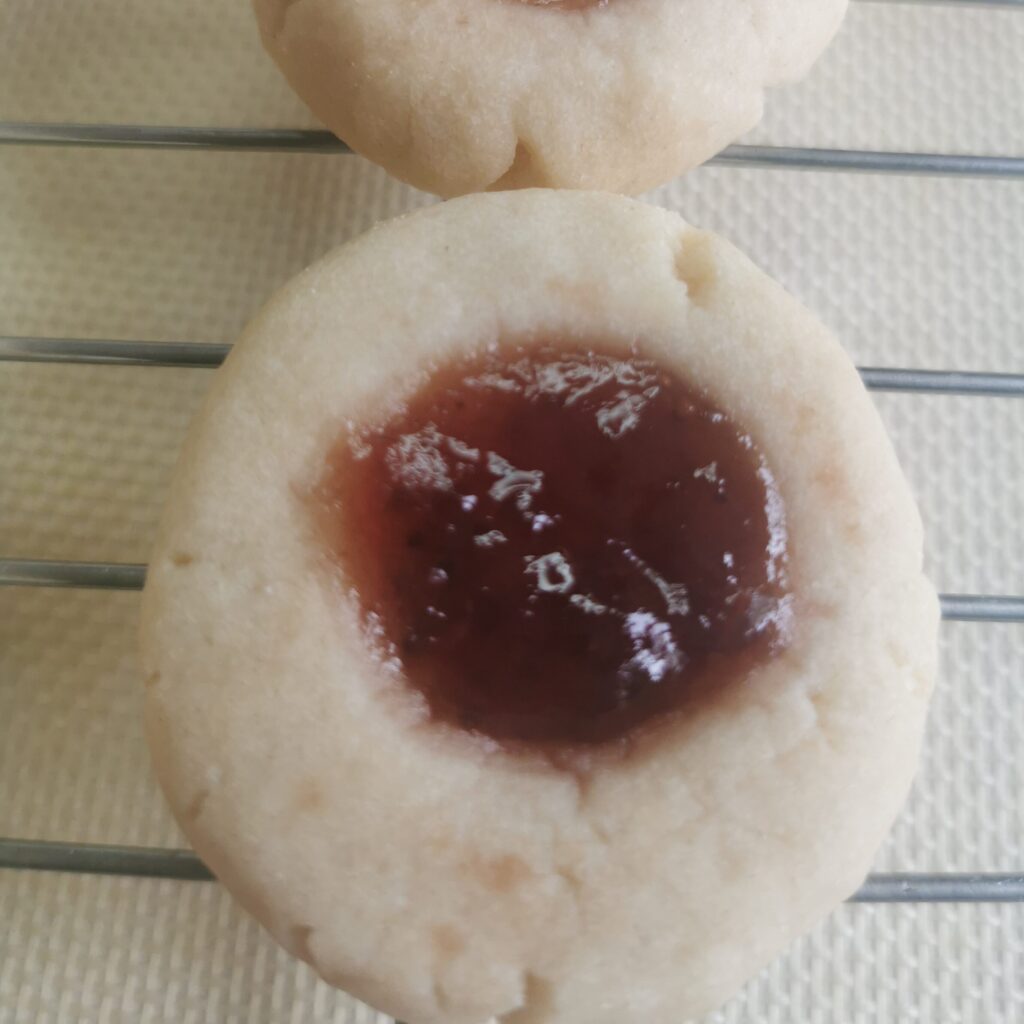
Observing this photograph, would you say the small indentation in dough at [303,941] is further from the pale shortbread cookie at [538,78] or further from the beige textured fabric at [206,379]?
the pale shortbread cookie at [538,78]

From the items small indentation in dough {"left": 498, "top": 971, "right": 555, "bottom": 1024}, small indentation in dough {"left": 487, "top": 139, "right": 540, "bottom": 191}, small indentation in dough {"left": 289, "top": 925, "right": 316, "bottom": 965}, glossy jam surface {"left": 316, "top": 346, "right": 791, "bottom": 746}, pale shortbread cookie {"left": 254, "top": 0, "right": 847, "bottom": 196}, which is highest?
pale shortbread cookie {"left": 254, "top": 0, "right": 847, "bottom": 196}

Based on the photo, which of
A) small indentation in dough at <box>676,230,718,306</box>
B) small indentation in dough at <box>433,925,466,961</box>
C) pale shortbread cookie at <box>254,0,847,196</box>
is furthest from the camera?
pale shortbread cookie at <box>254,0,847,196</box>

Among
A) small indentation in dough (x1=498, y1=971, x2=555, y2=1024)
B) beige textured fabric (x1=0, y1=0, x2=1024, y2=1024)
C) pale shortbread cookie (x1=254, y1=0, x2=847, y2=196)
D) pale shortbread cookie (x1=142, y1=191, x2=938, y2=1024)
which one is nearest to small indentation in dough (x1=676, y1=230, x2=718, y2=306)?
pale shortbread cookie (x1=142, y1=191, x2=938, y2=1024)

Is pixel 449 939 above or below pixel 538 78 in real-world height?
below

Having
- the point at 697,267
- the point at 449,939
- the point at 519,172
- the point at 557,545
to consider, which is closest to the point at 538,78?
the point at 519,172

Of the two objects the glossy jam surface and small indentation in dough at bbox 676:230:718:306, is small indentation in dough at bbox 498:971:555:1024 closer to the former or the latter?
the glossy jam surface

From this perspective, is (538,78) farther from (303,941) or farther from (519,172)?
(303,941)
